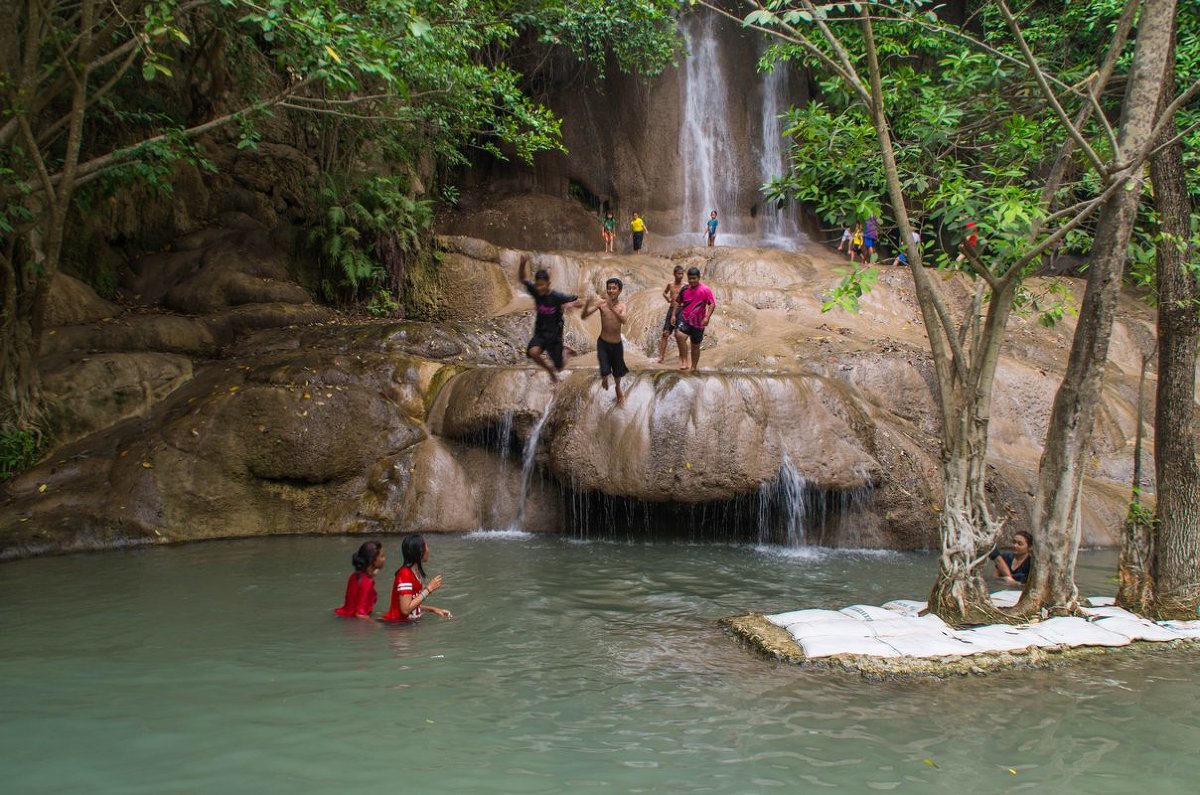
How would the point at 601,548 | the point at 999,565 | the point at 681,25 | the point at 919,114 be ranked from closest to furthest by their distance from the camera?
1. the point at 919,114
2. the point at 999,565
3. the point at 601,548
4. the point at 681,25

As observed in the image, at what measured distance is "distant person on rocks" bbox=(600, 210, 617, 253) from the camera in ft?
71.2

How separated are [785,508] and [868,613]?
13.9 ft

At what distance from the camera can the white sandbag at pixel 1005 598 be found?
704 cm

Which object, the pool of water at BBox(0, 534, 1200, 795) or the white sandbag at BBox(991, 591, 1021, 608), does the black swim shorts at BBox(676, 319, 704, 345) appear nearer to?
the pool of water at BBox(0, 534, 1200, 795)

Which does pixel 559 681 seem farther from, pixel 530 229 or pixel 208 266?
pixel 530 229

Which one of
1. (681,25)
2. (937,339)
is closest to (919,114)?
(937,339)

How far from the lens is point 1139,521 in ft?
22.7

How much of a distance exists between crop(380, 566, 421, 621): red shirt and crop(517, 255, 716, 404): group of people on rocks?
3590 mm

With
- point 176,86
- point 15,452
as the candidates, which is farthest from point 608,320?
point 176,86

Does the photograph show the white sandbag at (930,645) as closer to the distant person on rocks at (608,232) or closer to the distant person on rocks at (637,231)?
the distant person on rocks at (637,231)

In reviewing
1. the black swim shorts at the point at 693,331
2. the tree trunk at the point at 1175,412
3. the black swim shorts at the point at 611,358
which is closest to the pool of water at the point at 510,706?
the tree trunk at the point at 1175,412

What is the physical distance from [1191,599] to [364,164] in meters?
15.8

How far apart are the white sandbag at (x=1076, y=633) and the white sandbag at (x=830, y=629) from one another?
1251 mm

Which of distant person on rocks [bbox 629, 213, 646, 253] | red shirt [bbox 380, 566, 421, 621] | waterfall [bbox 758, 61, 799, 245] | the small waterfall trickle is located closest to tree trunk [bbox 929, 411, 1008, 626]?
red shirt [bbox 380, 566, 421, 621]
